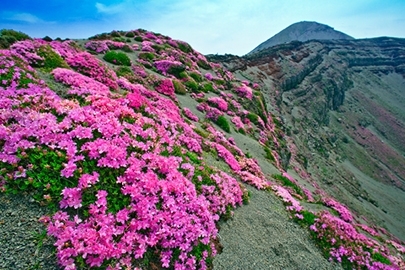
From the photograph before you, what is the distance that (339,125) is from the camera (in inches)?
4264

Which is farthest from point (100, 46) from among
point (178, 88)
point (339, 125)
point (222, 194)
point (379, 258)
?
point (339, 125)

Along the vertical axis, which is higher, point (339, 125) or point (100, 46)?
point (100, 46)

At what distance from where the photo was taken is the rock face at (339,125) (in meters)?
55.9

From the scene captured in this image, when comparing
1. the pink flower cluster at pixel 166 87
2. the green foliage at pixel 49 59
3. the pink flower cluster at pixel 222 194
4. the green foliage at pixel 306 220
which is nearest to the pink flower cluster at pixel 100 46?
the pink flower cluster at pixel 166 87

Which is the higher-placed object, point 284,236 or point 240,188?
point 240,188

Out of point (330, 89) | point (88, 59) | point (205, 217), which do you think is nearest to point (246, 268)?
point (205, 217)

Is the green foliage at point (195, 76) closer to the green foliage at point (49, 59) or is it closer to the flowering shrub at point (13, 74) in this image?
the green foliage at point (49, 59)

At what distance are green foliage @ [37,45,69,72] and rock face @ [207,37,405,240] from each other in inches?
1418

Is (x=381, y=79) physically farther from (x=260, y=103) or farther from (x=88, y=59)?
(x=88, y=59)

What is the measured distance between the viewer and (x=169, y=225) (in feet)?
25.3

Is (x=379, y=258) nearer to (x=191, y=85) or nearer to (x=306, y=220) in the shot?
(x=306, y=220)

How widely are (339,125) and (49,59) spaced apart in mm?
116114

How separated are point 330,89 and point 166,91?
112 meters

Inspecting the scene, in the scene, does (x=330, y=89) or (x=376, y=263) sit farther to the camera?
(x=330, y=89)
